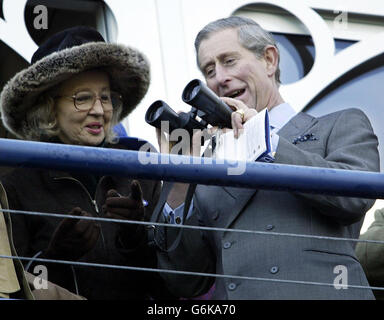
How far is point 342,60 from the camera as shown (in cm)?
593

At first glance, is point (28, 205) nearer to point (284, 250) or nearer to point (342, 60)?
point (284, 250)

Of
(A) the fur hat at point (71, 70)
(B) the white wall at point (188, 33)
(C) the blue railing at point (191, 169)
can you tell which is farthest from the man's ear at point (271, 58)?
(B) the white wall at point (188, 33)

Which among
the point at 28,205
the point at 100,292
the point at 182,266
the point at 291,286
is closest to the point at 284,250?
the point at 291,286

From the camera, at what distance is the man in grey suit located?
3.40m

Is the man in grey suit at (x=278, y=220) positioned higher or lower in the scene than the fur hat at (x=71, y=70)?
lower

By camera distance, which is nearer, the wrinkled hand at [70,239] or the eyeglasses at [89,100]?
the wrinkled hand at [70,239]

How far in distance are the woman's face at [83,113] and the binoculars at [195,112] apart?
52 centimetres

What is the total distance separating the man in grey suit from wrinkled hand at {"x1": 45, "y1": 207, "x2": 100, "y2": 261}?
0.23 meters

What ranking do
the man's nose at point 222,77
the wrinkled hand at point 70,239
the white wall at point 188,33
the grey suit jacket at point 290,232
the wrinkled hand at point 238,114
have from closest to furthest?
the grey suit jacket at point 290,232 < the wrinkled hand at point 238,114 < the wrinkled hand at point 70,239 < the man's nose at point 222,77 < the white wall at point 188,33

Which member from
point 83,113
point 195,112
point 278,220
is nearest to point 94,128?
point 83,113

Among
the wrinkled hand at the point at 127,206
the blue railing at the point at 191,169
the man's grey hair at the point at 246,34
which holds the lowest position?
the blue railing at the point at 191,169

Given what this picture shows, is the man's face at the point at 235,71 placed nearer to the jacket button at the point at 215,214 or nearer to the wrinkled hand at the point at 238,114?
the wrinkled hand at the point at 238,114

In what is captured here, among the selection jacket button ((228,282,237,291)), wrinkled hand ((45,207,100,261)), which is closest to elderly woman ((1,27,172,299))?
wrinkled hand ((45,207,100,261))

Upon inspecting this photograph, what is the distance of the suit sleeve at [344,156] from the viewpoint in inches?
134
